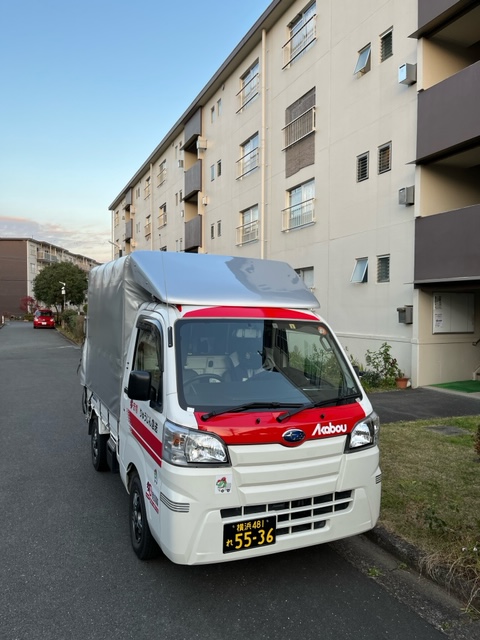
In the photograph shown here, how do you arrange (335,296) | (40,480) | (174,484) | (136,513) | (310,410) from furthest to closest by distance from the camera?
1. (335,296)
2. (40,480)
3. (136,513)
4. (310,410)
5. (174,484)

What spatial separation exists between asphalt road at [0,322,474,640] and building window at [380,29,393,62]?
39.0 ft

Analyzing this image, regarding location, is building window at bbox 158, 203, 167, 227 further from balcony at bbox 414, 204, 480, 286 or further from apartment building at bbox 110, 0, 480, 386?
balcony at bbox 414, 204, 480, 286

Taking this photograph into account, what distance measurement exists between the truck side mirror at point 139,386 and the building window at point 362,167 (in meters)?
10.9

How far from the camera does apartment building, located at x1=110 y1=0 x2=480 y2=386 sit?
392 inches

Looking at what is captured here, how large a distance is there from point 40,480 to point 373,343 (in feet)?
29.8

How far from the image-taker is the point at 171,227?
29391mm

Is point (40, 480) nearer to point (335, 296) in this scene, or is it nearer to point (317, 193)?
point (335, 296)

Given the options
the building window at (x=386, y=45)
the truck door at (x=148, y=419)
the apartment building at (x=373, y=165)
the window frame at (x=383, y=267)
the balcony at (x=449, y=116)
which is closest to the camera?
the truck door at (x=148, y=419)

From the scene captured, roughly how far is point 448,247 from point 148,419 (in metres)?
8.45

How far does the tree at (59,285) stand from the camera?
47.2 m

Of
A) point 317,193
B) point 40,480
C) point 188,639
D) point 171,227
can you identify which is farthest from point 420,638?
point 171,227

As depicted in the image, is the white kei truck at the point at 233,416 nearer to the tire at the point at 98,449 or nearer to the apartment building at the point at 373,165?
the tire at the point at 98,449

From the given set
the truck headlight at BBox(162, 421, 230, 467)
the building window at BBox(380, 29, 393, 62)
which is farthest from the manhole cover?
the building window at BBox(380, 29, 393, 62)

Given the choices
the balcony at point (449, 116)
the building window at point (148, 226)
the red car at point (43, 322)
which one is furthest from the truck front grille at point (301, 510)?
the red car at point (43, 322)
